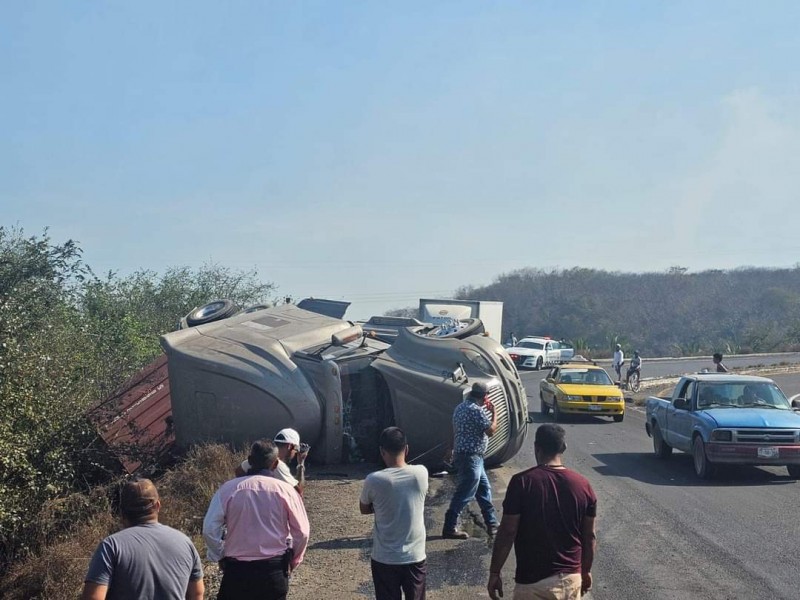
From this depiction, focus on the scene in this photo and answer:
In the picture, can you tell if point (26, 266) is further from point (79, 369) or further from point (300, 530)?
point (300, 530)

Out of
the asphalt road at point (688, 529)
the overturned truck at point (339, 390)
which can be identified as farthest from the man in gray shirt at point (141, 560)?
the overturned truck at point (339, 390)

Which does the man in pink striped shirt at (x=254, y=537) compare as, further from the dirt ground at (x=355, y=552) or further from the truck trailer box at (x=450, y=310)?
the truck trailer box at (x=450, y=310)

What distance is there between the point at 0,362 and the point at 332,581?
5075 millimetres

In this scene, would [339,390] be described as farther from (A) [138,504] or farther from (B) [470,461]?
(A) [138,504]

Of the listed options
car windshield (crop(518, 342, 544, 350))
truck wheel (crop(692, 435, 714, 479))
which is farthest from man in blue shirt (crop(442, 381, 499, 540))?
car windshield (crop(518, 342, 544, 350))

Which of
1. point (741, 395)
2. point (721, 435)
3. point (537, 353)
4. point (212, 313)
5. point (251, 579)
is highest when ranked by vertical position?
point (212, 313)

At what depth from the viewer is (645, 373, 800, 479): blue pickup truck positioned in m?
12.9

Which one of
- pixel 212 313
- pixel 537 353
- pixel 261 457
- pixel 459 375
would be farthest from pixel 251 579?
pixel 537 353

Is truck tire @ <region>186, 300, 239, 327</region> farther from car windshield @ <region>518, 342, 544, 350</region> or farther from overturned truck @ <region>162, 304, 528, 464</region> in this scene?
car windshield @ <region>518, 342, 544, 350</region>

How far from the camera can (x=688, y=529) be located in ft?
32.2

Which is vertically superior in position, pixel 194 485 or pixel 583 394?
pixel 194 485

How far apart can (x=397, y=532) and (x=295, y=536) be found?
65cm

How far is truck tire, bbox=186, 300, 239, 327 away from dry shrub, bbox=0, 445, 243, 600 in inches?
143

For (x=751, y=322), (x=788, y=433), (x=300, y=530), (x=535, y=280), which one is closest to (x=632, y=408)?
(x=788, y=433)
